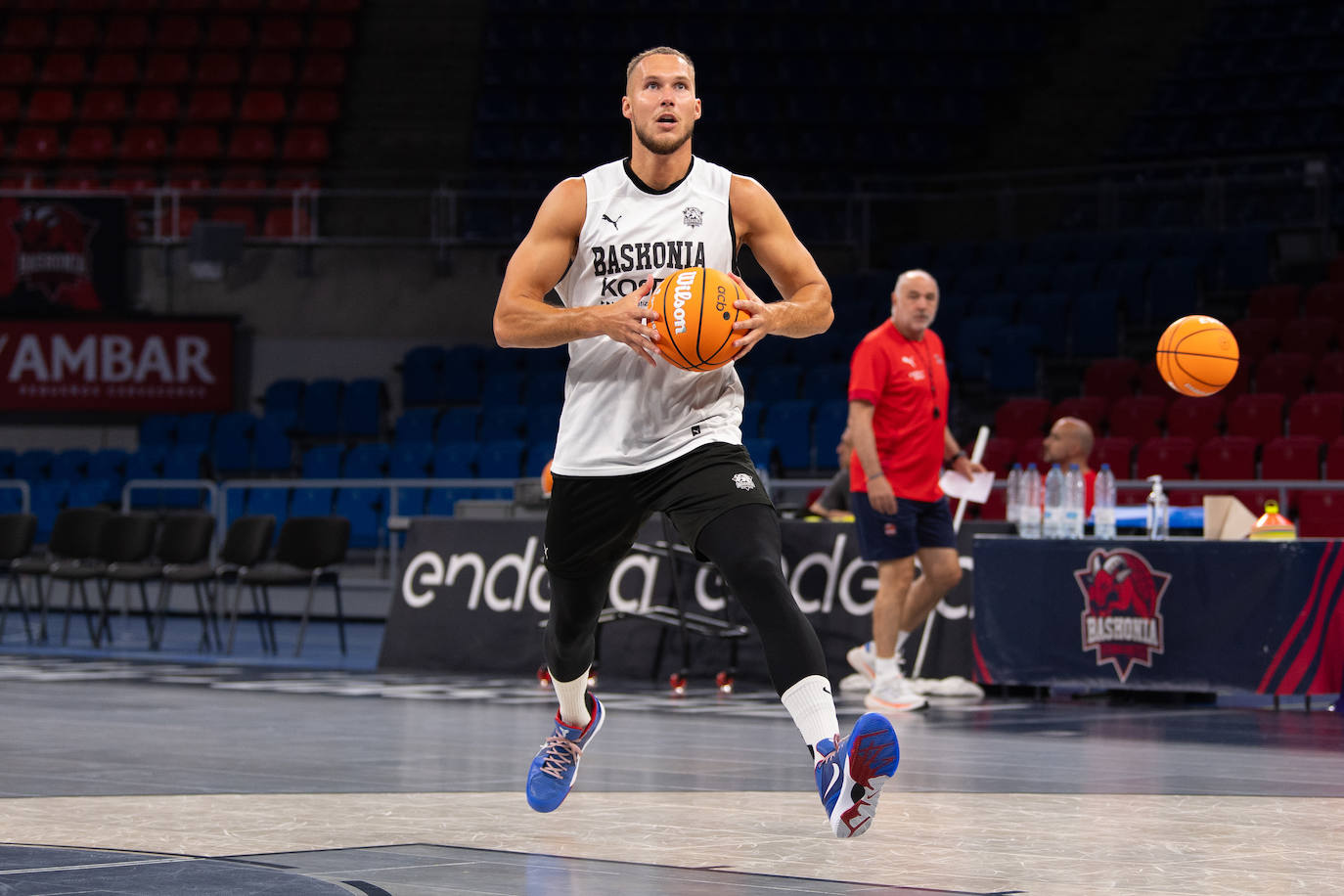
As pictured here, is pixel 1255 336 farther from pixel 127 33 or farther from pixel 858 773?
pixel 127 33

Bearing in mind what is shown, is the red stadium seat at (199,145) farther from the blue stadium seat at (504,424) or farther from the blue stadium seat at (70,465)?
the blue stadium seat at (504,424)

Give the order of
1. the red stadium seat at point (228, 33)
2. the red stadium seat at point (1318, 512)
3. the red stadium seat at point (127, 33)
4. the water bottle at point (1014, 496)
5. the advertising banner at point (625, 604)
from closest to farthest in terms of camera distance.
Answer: the water bottle at point (1014, 496)
the advertising banner at point (625, 604)
the red stadium seat at point (1318, 512)
the red stadium seat at point (228, 33)
the red stadium seat at point (127, 33)

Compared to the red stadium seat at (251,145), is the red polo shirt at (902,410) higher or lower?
lower

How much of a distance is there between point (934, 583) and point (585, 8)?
1744cm

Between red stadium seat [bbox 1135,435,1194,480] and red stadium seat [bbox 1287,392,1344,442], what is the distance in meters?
0.84

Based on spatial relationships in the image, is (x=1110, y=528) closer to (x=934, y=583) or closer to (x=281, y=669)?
(x=934, y=583)

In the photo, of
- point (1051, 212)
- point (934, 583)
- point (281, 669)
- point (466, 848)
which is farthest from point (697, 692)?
point (1051, 212)

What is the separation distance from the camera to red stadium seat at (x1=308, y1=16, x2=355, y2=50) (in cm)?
2528

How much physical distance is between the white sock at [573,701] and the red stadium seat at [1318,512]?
8.85 m

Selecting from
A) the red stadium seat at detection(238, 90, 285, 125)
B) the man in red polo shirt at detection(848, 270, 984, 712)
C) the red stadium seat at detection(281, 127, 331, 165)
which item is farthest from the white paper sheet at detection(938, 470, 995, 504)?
the red stadium seat at detection(238, 90, 285, 125)

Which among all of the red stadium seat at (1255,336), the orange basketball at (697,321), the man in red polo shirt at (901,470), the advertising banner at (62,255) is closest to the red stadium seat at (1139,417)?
the red stadium seat at (1255,336)

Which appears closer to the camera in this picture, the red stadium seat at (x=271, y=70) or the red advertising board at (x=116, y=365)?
the red advertising board at (x=116, y=365)

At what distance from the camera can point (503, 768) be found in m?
6.85

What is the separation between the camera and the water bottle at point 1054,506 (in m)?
10.2
